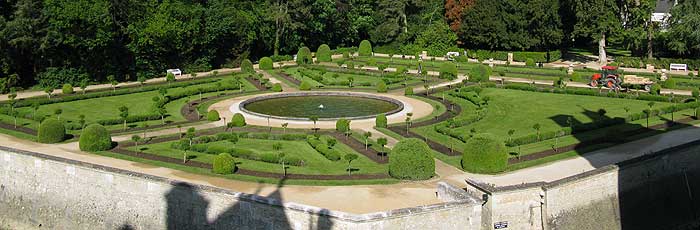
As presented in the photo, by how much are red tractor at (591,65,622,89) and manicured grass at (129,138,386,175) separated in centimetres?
2720

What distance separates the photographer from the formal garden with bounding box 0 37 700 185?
3219 centimetres

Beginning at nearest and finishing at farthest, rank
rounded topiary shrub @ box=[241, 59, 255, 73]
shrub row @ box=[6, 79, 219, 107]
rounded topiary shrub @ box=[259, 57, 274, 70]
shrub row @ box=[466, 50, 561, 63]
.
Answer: shrub row @ box=[6, 79, 219, 107], rounded topiary shrub @ box=[241, 59, 255, 73], rounded topiary shrub @ box=[259, 57, 274, 70], shrub row @ box=[466, 50, 561, 63]

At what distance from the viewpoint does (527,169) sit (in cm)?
3209

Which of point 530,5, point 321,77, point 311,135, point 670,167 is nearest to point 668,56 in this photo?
point 530,5

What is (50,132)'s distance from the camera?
38.0 metres

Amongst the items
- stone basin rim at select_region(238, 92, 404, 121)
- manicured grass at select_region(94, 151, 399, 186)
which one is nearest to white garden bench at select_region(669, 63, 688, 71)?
stone basin rim at select_region(238, 92, 404, 121)

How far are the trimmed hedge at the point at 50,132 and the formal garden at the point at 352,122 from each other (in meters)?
0.06

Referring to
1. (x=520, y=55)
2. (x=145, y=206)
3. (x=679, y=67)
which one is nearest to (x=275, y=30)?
(x=520, y=55)

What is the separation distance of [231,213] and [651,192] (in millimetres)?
19184

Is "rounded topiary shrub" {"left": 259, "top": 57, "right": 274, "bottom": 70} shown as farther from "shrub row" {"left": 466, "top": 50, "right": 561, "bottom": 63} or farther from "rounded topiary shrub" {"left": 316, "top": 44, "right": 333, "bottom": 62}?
"shrub row" {"left": 466, "top": 50, "right": 561, "bottom": 63}

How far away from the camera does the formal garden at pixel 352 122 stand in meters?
32.2

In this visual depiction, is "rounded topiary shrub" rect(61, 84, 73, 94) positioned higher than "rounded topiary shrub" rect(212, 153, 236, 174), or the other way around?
"rounded topiary shrub" rect(61, 84, 73, 94)

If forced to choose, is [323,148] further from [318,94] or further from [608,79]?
[608,79]

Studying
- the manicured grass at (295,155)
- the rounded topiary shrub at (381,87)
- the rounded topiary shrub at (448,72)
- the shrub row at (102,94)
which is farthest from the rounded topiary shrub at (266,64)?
the manicured grass at (295,155)
